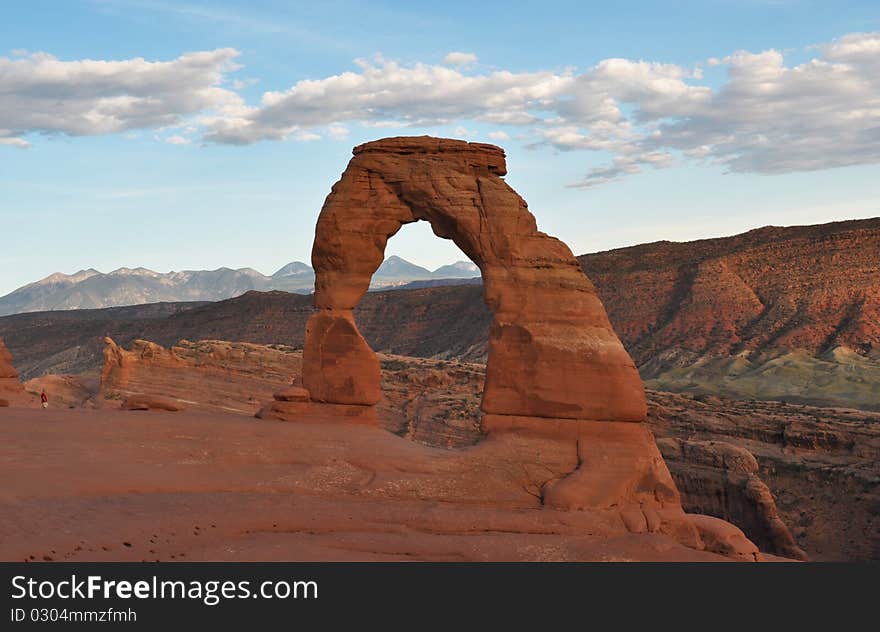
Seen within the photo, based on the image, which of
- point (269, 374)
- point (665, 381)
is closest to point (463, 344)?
point (665, 381)

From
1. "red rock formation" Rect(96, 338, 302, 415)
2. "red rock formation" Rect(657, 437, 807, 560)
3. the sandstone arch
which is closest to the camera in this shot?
the sandstone arch

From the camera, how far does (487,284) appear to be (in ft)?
65.2

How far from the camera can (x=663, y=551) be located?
1633 centimetres

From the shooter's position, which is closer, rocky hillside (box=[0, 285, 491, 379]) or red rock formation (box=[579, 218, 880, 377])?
red rock formation (box=[579, 218, 880, 377])

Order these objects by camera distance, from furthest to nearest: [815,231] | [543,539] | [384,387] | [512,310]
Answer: [815,231]
[384,387]
[512,310]
[543,539]

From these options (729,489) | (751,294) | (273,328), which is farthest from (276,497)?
(273,328)

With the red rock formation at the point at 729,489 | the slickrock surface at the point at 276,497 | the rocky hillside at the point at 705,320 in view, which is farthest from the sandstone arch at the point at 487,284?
the rocky hillside at the point at 705,320

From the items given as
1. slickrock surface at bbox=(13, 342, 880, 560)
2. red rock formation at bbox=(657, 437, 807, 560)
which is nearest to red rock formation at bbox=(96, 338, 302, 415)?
slickrock surface at bbox=(13, 342, 880, 560)

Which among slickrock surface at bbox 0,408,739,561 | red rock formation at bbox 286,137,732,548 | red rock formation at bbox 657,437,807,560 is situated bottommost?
red rock formation at bbox 657,437,807,560

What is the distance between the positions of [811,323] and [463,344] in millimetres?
28512

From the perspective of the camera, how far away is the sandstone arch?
18906 millimetres

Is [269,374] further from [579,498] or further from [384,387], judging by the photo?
[579,498]

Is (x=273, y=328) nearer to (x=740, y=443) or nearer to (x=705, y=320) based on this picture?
(x=705, y=320)

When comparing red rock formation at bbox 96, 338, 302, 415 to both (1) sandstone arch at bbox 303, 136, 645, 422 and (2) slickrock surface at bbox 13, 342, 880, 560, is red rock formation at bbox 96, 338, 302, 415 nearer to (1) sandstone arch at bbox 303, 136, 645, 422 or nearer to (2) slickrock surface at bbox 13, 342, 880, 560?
(2) slickrock surface at bbox 13, 342, 880, 560
